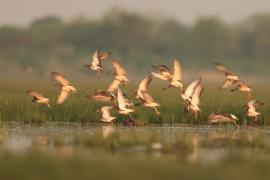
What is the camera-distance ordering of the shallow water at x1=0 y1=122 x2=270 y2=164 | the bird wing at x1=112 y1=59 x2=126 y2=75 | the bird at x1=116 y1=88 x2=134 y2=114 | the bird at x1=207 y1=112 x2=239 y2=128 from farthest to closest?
1. the bird wing at x1=112 y1=59 x2=126 y2=75
2. the bird at x1=207 y1=112 x2=239 y2=128
3. the bird at x1=116 y1=88 x2=134 y2=114
4. the shallow water at x1=0 y1=122 x2=270 y2=164

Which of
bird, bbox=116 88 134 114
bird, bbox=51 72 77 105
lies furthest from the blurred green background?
bird, bbox=116 88 134 114

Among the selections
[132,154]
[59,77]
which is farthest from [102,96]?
[132,154]

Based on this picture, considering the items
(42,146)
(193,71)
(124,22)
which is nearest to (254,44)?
(193,71)

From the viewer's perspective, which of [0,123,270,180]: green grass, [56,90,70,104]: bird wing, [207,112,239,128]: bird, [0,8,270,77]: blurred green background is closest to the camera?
[0,123,270,180]: green grass

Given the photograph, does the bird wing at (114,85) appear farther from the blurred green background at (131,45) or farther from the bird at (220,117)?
the blurred green background at (131,45)

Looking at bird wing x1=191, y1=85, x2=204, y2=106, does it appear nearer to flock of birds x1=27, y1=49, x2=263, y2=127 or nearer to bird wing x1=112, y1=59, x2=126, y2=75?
flock of birds x1=27, y1=49, x2=263, y2=127

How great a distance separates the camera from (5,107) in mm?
22922

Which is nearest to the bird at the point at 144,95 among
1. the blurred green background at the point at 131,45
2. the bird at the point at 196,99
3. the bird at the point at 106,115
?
the bird at the point at 196,99

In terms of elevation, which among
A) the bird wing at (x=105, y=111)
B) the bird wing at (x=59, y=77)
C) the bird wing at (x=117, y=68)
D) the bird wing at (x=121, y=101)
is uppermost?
the bird wing at (x=117, y=68)

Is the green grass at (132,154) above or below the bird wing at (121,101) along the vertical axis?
below

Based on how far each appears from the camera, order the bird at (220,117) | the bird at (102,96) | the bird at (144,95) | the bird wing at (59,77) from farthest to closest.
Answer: the bird wing at (59,77)
the bird at (102,96)
the bird at (144,95)
the bird at (220,117)

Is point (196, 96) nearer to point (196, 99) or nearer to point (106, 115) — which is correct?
point (196, 99)

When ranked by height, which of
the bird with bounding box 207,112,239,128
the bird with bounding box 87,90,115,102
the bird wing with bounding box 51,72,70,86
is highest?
the bird wing with bounding box 51,72,70,86

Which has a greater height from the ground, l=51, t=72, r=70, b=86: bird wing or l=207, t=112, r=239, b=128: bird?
l=51, t=72, r=70, b=86: bird wing
